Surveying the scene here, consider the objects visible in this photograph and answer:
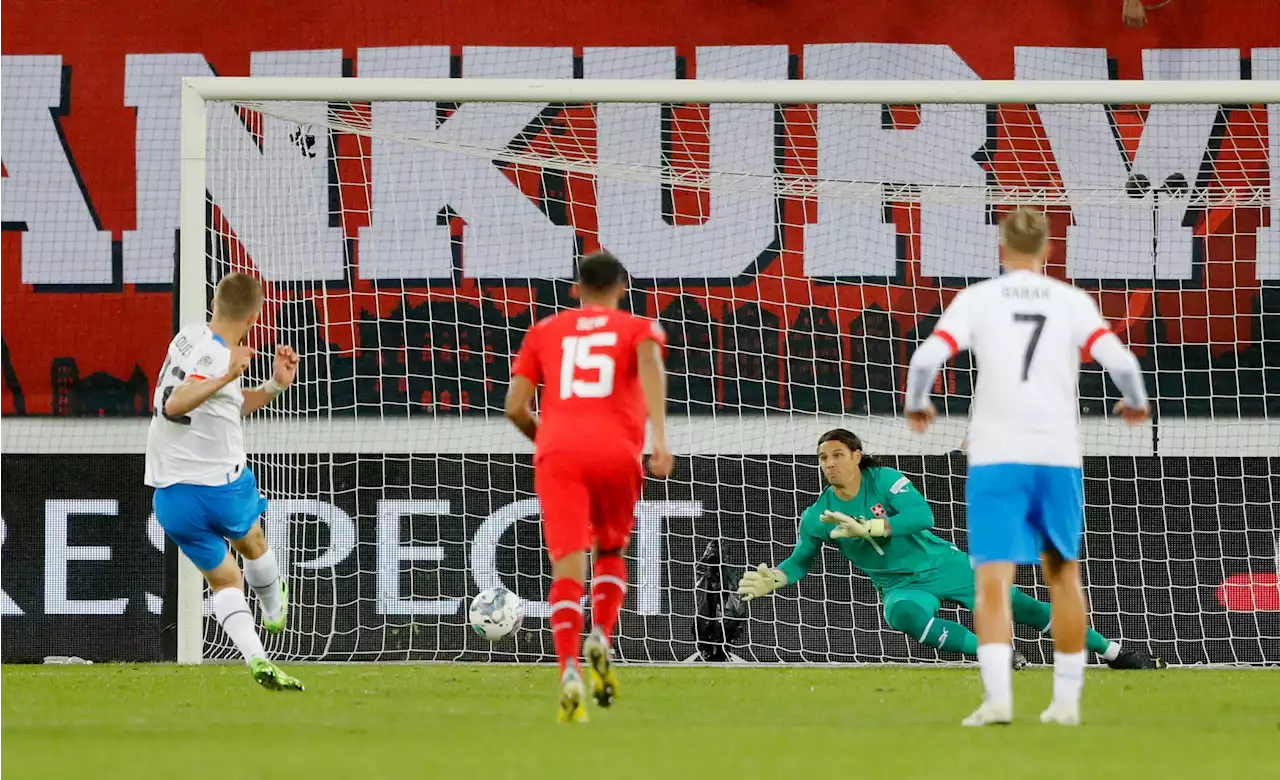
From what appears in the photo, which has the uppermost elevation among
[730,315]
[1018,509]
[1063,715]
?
[730,315]

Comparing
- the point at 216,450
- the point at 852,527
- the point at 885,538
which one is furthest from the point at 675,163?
the point at 216,450

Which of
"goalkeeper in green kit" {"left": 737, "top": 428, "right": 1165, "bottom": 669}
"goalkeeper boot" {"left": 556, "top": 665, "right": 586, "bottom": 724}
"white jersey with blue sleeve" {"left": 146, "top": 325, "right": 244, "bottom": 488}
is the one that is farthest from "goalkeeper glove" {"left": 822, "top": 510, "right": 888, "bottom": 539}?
"goalkeeper boot" {"left": 556, "top": 665, "right": 586, "bottom": 724}

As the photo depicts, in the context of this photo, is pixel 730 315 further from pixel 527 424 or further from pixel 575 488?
pixel 575 488

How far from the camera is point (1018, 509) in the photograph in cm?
543

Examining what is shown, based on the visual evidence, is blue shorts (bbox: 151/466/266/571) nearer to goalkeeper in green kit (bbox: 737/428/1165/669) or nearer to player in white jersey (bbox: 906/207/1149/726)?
goalkeeper in green kit (bbox: 737/428/1165/669)

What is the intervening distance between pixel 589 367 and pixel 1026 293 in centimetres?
137

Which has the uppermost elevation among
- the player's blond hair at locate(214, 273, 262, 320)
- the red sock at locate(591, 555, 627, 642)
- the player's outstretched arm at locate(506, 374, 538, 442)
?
the player's blond hair at locate(214, 273, 262, 320)

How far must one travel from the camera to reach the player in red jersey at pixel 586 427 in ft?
18.6

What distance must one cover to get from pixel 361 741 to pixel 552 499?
109cm

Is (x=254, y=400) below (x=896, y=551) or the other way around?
the other way around

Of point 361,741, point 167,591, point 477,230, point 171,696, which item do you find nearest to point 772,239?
point 477,230

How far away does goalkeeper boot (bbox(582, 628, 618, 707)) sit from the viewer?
18.3ft

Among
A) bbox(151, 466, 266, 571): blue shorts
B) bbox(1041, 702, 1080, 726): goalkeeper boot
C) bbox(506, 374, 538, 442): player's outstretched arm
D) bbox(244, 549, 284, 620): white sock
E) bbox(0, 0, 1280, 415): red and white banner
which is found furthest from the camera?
bbox(0, 0, 1280, 415): red and white banner

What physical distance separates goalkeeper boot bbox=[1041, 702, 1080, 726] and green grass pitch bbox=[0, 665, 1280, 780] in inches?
2.7
